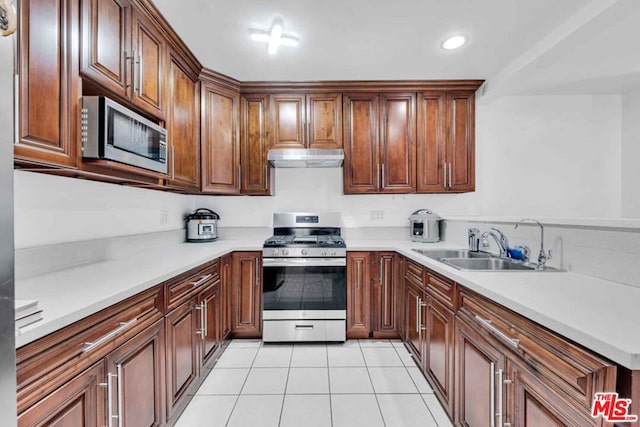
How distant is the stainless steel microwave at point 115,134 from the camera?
1264 millimetres

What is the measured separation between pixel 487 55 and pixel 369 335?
248 centimetres

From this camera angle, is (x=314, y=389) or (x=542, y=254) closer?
(x=542, y=254)

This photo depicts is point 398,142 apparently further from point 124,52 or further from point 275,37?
point 124,52

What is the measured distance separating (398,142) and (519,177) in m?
1.32

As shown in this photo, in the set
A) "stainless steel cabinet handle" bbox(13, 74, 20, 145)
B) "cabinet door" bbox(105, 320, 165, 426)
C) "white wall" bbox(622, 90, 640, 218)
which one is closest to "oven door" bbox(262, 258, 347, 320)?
"cabinet door" bbox(105, 320, 165, 426)

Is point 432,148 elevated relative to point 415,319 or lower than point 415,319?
elevated

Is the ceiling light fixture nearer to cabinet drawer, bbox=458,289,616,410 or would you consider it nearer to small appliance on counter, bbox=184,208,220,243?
small appliance on counter, bbox=184,208,220,243

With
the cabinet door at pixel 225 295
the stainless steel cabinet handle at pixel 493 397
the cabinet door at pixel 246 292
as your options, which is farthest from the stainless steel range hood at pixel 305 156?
the stainless steel cabinet handle at pixel 493 397

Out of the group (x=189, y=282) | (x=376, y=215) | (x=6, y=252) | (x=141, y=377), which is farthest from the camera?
(x=376, y=215)

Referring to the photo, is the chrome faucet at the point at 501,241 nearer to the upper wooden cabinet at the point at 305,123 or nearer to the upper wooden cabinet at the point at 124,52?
the upper wooden cabinet at the point at 305,123

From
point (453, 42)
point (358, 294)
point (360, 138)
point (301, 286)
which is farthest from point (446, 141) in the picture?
point (301, 286)

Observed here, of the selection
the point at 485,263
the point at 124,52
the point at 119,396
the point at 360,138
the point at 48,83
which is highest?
the point at 124,52

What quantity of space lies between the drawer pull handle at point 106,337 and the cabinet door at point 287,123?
1997mm

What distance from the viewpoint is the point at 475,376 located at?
134cm
